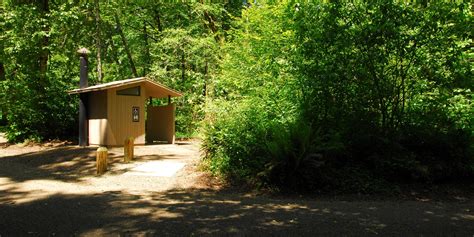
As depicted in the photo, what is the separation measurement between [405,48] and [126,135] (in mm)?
11719

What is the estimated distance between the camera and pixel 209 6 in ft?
78.0

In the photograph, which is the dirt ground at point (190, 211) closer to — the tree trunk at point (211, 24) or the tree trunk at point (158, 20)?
the tree trunk at point (211, 24)

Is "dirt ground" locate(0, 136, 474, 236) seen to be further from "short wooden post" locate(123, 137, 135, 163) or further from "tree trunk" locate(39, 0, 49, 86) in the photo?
"tree trunk" locate(39, 0, 49, 86)

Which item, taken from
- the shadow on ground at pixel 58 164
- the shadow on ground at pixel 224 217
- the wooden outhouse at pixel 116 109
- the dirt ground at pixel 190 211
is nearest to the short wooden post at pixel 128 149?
the shadow on ground at pixel 58 164

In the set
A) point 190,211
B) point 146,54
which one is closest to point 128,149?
point 190,211

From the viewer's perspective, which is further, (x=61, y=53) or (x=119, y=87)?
(x=61, y=53)

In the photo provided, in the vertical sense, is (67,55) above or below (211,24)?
below

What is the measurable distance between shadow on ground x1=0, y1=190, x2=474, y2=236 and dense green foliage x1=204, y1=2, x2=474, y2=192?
4.51 ft

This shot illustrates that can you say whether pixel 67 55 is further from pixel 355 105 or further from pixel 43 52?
pixel 355 105

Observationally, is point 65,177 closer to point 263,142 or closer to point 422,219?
point 263,142

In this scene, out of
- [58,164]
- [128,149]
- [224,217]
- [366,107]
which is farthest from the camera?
[128,149]

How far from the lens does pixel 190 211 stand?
6.21 m

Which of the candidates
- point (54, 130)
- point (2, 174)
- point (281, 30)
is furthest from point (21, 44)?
point (281, 30)

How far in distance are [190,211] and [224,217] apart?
0.69 metres
